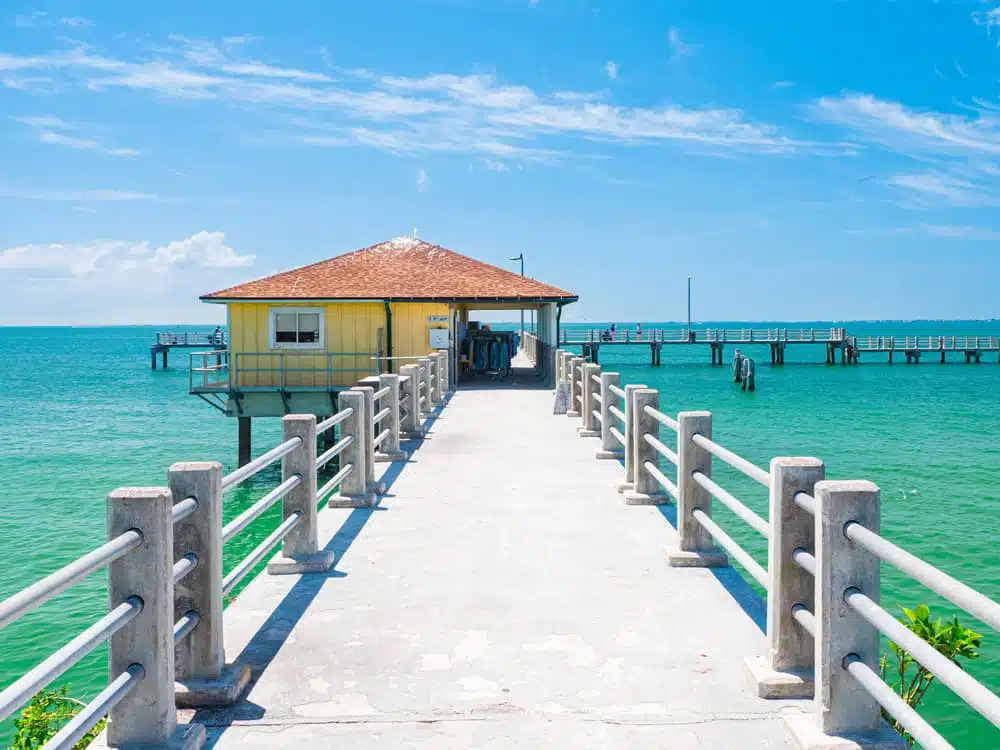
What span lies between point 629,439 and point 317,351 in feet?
61.2

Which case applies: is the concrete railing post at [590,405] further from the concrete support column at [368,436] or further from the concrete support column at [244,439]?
the concrete support column at [244,439]

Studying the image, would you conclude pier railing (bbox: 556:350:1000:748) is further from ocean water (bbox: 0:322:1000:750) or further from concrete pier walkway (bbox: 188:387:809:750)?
ocean water (bbox: 0:322:1000:750)

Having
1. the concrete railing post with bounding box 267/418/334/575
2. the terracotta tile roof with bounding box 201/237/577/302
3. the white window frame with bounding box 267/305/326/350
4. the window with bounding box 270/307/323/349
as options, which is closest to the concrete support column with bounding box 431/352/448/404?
the terracotta tile roof with bounding box 201/237/577/302

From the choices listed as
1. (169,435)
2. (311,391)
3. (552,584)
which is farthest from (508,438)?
(169,435)

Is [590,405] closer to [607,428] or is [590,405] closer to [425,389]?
[607,428]

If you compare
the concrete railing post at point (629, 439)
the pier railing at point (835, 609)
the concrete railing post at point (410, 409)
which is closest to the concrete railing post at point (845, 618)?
the pier railing at point (835, 609)

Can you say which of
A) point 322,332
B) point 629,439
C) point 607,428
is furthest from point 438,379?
point 629,439

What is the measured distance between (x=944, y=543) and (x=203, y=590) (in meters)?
16.8

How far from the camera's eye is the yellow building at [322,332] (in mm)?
26328

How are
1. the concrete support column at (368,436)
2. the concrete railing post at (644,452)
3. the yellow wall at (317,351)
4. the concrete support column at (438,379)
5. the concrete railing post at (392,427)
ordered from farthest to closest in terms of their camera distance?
1. the yellow wall at (317,351)
2. the concrete support column at (438,379)
3. the concrete railing post at (392,427)
4. the concrete support column at (368,436)
5. the concrete railing post at (644,452)

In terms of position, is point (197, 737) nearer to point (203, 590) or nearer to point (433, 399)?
point (203, 590)

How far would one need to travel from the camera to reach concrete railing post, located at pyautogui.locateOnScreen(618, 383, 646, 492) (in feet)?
30.0

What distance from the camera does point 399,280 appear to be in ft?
95.0

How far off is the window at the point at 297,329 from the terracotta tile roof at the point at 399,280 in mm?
586
